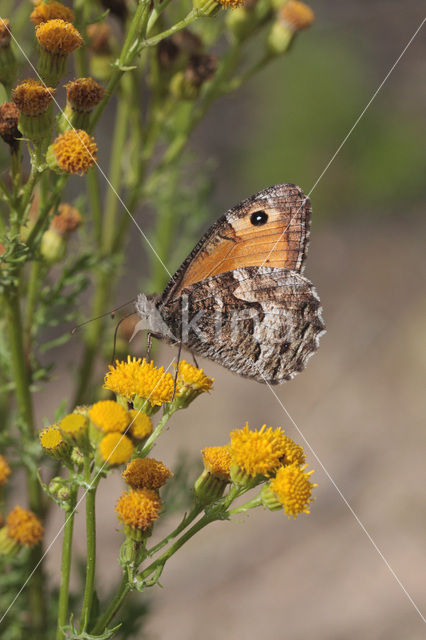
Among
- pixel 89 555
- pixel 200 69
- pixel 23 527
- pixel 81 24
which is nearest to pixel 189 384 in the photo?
pixel 89 555

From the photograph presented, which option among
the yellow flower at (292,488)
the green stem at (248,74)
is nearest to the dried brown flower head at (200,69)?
the green stem at (248,74)

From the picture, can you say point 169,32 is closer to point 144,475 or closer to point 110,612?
point 144,475

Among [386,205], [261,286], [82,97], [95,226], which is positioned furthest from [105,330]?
[386,205]

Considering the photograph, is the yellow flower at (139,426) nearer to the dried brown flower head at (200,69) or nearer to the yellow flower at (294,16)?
the dried brown flower head at (200,69)

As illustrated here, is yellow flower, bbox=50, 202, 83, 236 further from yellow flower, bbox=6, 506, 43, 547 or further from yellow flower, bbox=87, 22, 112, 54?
yellow flower, bbox=6, 506, 43, 547

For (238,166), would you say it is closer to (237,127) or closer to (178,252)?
(237,127)

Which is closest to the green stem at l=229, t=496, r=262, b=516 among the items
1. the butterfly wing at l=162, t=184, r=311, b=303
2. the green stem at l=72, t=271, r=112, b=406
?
the butterfly wing at l=162, t=184, r=311, b=303
